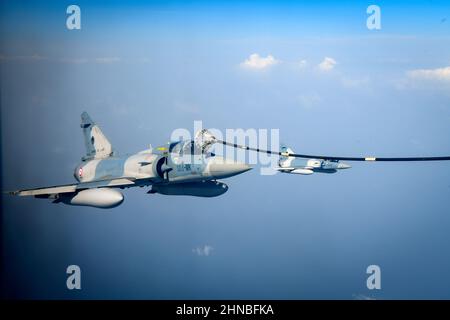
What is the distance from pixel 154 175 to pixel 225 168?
1627mm

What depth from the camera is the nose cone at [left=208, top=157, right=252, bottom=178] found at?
39.0 feet

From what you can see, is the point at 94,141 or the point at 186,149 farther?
the point at 94,141

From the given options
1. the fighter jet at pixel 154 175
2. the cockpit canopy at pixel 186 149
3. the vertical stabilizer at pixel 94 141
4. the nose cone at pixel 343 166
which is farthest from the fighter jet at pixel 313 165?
the cockpit canopy at pixel 186 149

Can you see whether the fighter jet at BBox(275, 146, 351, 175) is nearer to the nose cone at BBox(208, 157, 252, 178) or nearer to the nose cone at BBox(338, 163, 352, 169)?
the nose cone at BBox(338, 163, 352, 169)

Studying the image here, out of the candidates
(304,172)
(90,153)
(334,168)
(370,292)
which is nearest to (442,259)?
(334,168)

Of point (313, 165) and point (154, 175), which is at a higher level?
point (154, 175)

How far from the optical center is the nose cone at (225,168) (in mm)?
11891

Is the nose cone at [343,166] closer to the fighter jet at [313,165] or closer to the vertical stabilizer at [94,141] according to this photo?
the fighter jet at [313,165]

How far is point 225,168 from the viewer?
1198 cm

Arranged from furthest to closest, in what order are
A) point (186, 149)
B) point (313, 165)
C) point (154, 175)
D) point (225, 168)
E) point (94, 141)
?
point (313, 165) < point (94, 141) < point (154, 175) < point (186, 149) < point (225, 168)

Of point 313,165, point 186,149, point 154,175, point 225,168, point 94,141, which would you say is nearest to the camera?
point 225,168

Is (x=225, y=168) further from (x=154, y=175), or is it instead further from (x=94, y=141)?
(x=94, y=141)

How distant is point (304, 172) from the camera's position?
71.5 ft

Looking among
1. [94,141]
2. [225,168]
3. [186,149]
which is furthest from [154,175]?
[94,141]
